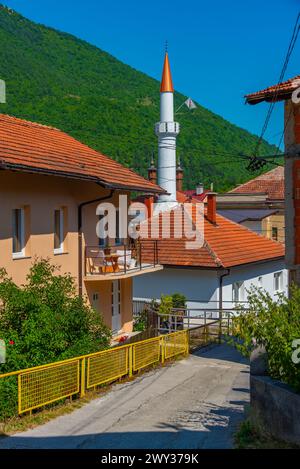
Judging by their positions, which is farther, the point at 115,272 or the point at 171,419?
the point at 115,272

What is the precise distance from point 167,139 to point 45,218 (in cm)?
3165

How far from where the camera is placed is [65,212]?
53.8 ft

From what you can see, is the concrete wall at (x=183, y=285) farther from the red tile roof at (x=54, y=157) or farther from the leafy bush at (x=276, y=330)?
the leafy bush at (x=276, y=330)

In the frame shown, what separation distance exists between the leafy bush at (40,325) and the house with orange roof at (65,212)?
1.25 metres

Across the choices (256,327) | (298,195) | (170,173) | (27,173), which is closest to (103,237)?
(27,173)

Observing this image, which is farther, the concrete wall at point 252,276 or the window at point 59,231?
the concrete wall at point 252,276

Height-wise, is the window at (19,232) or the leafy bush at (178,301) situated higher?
the window at (19,232)

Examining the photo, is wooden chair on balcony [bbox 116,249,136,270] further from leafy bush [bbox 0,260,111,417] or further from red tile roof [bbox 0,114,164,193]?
leafy bush [bbox 0,260,111,417]

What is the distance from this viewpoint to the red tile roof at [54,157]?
541 inches

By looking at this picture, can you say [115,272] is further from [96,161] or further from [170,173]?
[170,173]

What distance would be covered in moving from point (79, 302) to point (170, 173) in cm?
3272

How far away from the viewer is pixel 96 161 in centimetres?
1852

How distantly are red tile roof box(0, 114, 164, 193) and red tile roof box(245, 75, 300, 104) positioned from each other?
4290 millimetres

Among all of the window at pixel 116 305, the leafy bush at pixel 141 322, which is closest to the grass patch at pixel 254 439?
the window at pixel 116 305
